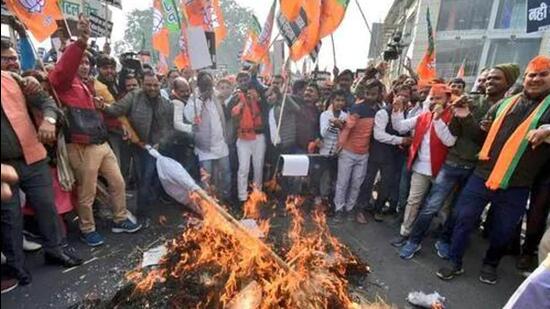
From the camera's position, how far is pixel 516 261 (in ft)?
16.1

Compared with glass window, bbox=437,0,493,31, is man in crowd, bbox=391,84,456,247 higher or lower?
lower

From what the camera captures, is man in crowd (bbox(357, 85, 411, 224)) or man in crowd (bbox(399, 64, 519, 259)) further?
man in crowd (bbox(357, 85, 411, 224))

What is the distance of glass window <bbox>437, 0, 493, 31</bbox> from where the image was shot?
741 inches

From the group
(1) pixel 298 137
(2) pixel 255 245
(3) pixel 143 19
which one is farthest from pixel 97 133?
(3) pixel 143 19

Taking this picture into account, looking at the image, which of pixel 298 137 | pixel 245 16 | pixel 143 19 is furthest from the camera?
pixel 245 16

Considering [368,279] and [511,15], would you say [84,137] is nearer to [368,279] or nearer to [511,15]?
[368,279]

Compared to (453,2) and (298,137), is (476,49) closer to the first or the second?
(453,2)

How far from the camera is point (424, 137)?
16.5ft

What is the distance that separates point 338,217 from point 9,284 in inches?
180

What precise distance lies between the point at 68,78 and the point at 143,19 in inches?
2385

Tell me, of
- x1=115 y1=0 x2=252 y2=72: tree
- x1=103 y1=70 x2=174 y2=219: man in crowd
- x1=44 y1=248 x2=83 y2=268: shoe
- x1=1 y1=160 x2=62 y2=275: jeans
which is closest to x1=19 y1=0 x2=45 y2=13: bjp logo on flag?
x1=103 y1=70 x2=174 y2=219: man in crowd

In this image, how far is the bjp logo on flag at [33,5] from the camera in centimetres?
549

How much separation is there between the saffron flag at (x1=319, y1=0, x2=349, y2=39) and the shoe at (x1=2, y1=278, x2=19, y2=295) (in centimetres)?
555

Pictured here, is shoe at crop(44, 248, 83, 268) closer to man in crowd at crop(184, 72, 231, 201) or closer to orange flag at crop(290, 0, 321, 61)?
man in crowd at crop(184, 72, 231, 201)
